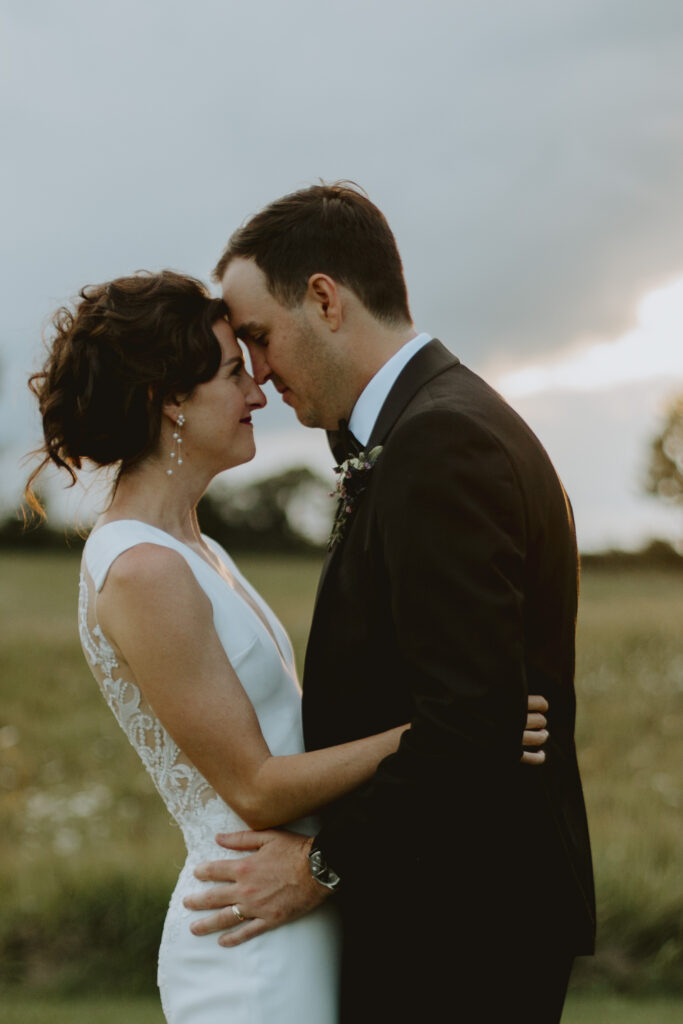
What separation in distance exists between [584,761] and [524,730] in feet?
28.6

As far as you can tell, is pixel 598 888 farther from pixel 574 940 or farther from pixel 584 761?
pixel 574 940

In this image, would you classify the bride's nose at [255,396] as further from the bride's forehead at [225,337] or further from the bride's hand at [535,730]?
the bride's hand at [535,730]

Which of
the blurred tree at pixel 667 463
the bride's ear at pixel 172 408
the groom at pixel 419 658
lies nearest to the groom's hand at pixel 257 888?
the groom at pixel 419 658

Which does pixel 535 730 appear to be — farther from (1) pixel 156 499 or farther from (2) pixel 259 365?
(2) pixel 259 365

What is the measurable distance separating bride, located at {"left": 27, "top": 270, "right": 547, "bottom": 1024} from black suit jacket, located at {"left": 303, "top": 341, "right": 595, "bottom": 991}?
0.50ft

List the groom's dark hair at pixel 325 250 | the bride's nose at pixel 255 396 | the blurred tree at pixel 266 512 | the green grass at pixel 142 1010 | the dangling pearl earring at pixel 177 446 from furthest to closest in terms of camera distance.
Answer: the blurred tree at pixel 266 512, the green grass at pixel 142 1010, the bride's nose at pixel 255 396, the dangling pearl earring at pixel 177 446, the groom's dark hair at pixel 325 250

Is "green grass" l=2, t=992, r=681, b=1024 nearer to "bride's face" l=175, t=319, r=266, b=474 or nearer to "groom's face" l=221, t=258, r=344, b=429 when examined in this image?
"bride's face" l=175, t=319, r=266, b=474

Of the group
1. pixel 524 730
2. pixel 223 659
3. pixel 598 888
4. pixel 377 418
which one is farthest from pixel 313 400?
pixel 598 888

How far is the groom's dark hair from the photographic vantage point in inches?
122

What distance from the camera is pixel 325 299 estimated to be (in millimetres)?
3111

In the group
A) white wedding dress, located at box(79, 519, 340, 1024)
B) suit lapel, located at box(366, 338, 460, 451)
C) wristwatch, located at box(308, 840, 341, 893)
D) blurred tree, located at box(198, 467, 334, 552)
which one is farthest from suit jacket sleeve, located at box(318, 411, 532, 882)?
blurred tree, located at box(198, 467, 334, 552)

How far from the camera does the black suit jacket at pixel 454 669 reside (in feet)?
8.21

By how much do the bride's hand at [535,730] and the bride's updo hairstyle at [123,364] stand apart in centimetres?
126

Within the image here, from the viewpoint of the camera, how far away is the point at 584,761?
11.0 meters
